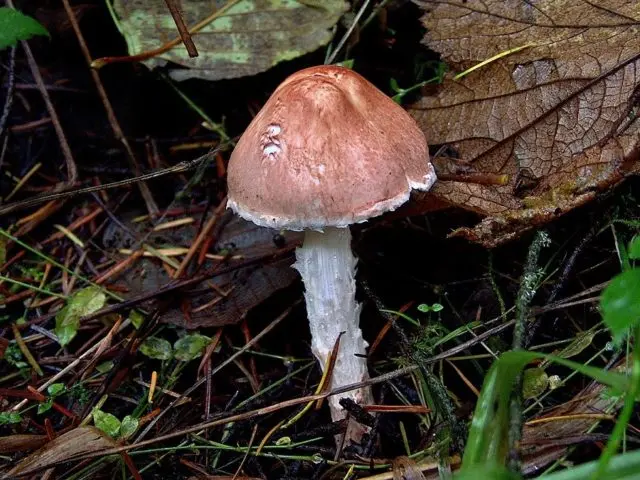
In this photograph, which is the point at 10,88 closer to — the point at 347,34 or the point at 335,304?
the point at 347,34

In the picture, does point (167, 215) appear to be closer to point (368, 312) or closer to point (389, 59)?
point (368, 312)

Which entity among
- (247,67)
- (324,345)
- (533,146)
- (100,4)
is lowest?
(324,345)

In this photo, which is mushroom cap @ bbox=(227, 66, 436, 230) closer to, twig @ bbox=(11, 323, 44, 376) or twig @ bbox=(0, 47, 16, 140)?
twig @ bbox=(11, 323, 44, 376)

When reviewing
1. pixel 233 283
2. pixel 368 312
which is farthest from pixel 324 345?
pixel 233 283

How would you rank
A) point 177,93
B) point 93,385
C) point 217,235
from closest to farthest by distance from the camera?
point 93,385
point 217,235
point 177,93

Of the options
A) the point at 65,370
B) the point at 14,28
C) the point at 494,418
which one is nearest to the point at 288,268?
the point at 65,370

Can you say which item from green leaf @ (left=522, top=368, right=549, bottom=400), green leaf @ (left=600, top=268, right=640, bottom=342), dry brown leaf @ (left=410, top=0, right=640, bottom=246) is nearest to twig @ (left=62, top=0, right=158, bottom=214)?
dry brown leaf @ (left=410, top=0, right=640, bottom=246)

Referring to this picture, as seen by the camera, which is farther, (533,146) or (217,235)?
(217,235)
